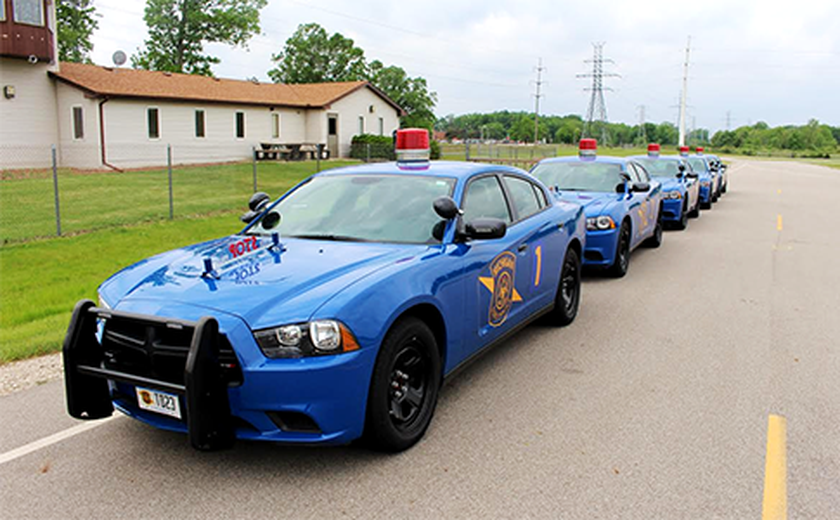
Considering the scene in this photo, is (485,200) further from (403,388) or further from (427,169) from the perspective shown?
(403,388)

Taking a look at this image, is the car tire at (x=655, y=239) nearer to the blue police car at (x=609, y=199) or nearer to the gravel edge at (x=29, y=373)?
the blue police car at (x=609, y=199)

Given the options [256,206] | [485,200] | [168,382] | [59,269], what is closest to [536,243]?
[485,200]

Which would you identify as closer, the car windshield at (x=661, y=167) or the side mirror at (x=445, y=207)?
the side mirror at (x=445, y=207)

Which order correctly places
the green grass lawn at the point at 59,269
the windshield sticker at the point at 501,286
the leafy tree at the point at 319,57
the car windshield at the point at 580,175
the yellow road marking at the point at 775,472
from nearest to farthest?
the yellow road marking at the point at 775,472
the windshield sticker at the point at 501,286
the green grass lawn at the point at 59,269
the car windshield at the point at 580,175
the leafy tree at the point at 319,57

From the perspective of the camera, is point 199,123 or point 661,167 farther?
point 199,123

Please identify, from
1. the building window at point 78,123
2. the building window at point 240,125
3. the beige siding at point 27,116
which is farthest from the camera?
the building window at point 240,125

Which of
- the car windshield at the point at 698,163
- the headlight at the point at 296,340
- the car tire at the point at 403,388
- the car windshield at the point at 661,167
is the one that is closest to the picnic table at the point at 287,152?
the car windshield at the point at 698,163

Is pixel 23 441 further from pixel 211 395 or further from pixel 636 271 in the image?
pixel 636 271

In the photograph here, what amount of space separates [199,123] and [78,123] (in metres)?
5.98

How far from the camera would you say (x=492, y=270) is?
514 centimetres

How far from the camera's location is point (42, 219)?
45.0 ft

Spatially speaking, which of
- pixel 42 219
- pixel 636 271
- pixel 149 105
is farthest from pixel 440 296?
pixel 149 105

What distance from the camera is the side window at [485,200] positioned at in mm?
5375

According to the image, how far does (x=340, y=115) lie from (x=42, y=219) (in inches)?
1061
